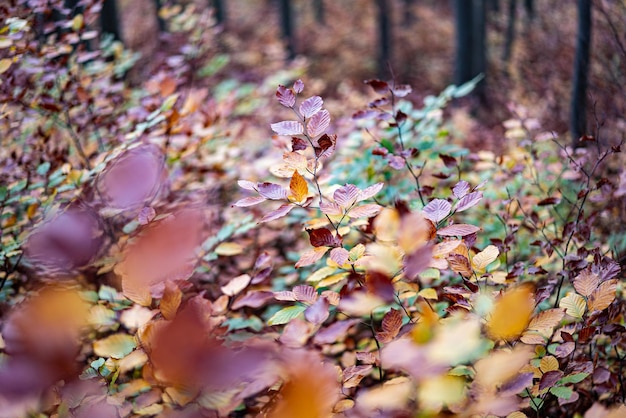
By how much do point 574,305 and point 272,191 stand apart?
74 centimetres

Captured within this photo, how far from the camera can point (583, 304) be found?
3.71ft

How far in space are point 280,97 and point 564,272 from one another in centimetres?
87

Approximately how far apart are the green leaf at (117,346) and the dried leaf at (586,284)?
969mm

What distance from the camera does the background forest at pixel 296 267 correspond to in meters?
0.58

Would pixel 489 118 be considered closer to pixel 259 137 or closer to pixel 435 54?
pixel 259 137

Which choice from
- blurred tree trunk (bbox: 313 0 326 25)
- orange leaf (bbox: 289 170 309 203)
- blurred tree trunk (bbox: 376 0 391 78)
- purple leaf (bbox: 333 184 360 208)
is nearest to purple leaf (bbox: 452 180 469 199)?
purple leaf (bbox: 333 184 360 208)

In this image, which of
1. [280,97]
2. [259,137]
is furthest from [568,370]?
[259,137]

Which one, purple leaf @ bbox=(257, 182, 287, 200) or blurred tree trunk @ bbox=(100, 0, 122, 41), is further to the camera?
blurred tree trunk @ bbox=(100, 0, 122, 41)

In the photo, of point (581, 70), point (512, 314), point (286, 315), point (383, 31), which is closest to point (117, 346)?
point (286, 315)

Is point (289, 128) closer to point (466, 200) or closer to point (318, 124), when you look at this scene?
point (318, 124)

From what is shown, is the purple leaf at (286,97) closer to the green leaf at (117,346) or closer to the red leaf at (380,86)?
the red leaf at (380,86)

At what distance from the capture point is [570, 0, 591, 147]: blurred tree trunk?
398 cm

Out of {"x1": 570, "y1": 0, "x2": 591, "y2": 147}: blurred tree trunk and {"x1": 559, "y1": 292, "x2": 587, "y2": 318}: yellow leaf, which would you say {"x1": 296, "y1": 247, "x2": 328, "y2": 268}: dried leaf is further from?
{"x1": 570, "y1": 0, "x2": 591, "y2": 147}: blurred tree trunk

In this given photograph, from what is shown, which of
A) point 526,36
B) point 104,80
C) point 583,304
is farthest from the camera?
point 526,36
